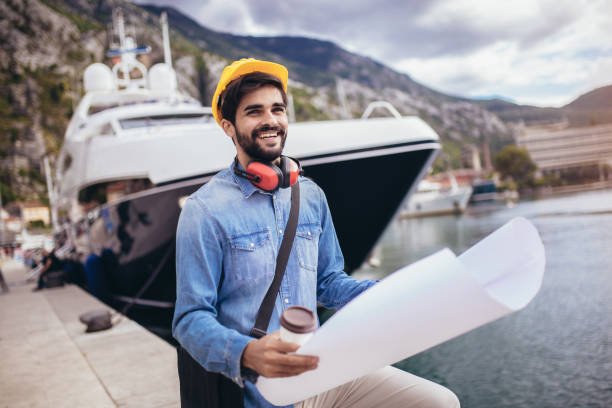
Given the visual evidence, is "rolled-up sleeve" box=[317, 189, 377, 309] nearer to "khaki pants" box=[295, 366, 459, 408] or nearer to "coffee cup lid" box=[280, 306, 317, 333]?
"khaki pants" box=[295, 366, 459, 408]

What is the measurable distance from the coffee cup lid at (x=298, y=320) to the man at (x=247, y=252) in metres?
0.22

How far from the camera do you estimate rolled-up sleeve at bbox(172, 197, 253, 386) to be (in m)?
1.08

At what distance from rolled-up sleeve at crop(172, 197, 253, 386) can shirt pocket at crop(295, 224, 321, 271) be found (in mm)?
255

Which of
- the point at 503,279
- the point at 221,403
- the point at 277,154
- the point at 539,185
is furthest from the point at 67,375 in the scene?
the point at 539,185

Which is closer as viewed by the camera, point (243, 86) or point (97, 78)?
point (243, 86)

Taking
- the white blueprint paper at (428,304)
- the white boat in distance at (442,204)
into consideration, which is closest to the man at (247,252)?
the white blueprint paper at (428,304)

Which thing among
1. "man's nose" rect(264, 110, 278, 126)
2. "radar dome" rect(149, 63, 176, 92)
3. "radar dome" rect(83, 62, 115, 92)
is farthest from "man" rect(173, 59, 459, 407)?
"radar dome" rect(83, 62, 115, 92)

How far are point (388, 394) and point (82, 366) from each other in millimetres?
3302

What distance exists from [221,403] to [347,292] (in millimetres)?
530

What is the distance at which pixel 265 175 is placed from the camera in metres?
1.33

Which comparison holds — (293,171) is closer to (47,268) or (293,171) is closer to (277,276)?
(277,276)

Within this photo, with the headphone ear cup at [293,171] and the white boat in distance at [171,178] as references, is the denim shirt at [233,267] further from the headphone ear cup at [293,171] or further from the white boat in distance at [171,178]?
the white boat in distance at [171,178]

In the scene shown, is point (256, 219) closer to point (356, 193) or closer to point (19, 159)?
point (356, 193)

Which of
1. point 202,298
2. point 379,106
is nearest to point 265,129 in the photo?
point 202,298
